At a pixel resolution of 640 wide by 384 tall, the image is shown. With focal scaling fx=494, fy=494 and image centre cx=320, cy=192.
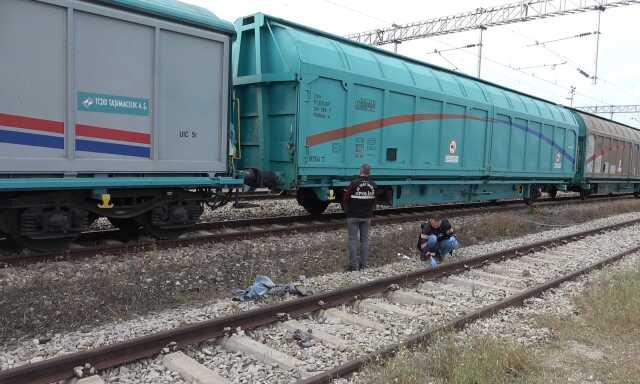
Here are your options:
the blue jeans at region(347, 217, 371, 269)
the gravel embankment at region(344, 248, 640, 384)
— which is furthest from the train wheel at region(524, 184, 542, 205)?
the blue jeans at region(347, 217, 371, 269)

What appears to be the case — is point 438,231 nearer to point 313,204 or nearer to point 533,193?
point 313,204

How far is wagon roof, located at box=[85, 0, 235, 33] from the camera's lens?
7.24 metres

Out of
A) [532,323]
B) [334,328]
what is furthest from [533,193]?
[334,328]

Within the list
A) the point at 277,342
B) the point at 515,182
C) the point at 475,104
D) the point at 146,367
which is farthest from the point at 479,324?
the point at 515,182

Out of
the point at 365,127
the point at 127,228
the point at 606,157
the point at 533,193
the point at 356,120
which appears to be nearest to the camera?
the point at 127,228

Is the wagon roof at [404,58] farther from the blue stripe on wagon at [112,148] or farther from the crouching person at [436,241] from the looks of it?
the crouching person at [436,241]

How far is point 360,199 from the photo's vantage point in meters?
7.76

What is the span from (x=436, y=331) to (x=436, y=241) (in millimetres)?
3681

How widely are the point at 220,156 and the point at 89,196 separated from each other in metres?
2.27

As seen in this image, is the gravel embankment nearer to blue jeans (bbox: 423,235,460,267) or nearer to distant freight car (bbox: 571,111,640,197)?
blue jeans (bbox: 423,235,460,267)

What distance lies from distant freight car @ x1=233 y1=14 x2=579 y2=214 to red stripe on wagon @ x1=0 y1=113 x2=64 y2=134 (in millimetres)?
3942

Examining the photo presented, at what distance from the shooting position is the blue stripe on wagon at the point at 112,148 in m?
6.92

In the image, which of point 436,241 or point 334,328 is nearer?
point 334,328

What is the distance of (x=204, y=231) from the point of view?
9531 millimetres
